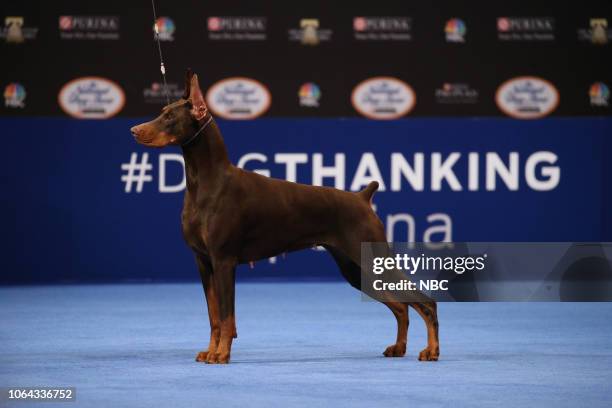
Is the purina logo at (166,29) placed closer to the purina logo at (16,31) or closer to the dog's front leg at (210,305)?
the purina logo at (16,31)

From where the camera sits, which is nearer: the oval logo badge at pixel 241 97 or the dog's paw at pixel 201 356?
the dog's paw at pixel 201 356

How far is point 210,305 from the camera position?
794cm

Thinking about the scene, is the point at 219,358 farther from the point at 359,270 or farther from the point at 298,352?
the point at 359,270

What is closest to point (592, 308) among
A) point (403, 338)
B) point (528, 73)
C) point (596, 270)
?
point (596, 270)

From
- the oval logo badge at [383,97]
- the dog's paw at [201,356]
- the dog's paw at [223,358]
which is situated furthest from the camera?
the oval logo badge at [383,97]

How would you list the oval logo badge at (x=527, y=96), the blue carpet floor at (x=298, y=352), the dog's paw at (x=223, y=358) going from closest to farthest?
the blue carpet floor at (x=298, y=352)
the dog's paw at (x=223, y=358)
the oval logo badge at (x=527, y=96)

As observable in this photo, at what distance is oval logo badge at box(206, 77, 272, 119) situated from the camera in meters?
15.7

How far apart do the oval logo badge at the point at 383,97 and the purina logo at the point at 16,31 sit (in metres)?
4.16

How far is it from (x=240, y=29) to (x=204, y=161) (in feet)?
26.6

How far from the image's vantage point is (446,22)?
52.0 feet

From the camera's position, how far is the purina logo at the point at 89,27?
1555cm

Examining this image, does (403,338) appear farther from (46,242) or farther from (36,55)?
(36,55)

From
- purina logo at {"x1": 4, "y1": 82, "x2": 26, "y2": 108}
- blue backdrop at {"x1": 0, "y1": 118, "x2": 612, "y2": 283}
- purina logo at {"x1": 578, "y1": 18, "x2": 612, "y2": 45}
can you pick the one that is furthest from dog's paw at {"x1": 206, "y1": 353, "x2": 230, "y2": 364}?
purina logo at {"x1": 578, "y1": 18, "x2": 612, "y2": 45}
